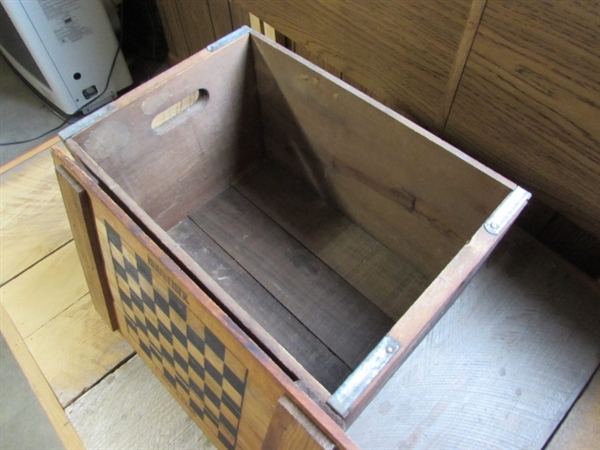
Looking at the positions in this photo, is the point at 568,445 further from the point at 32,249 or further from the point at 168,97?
the point at 32,249

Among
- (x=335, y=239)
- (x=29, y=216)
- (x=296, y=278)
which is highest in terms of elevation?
(x=335, y=239)

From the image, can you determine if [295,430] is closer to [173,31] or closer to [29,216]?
[29,216]

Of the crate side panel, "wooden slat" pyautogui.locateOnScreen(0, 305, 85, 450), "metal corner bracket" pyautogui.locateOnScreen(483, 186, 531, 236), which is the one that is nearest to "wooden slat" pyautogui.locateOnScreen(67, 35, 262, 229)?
the crate side panel

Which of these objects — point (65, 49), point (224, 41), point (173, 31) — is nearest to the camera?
point (224, 41)

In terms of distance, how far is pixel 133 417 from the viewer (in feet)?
2.63

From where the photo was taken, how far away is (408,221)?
2.58 ft

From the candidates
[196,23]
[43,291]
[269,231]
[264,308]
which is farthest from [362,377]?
[196,23]

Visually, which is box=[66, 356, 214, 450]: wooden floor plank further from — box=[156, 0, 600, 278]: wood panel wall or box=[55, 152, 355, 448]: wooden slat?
box=[156, 0, 600, 278]: wood panel wall

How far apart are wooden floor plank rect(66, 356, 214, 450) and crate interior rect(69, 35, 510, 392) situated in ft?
0.67

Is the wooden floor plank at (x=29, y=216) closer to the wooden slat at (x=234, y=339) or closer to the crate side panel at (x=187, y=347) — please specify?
the crate side panel at (x=187, y=347)

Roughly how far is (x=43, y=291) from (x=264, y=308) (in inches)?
17.4

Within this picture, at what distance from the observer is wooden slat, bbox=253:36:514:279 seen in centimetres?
66

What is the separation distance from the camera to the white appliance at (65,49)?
Result: 1083mm

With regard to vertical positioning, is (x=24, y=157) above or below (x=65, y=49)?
below
